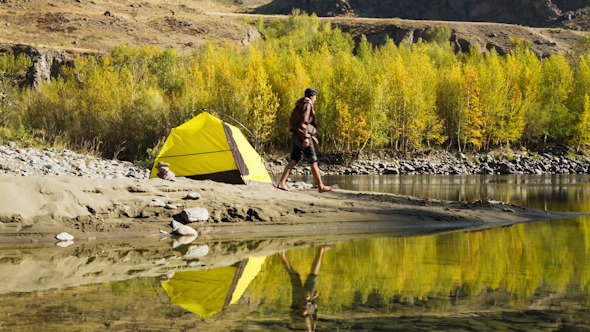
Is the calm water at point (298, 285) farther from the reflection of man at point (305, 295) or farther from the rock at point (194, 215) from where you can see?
the rock at point (194, 215)

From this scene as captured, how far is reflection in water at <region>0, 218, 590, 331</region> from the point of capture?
4828 millimetres

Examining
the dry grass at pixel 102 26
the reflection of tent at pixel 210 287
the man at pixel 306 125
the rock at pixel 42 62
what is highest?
the dry grass at pixel 102 26

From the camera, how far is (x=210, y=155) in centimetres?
1694

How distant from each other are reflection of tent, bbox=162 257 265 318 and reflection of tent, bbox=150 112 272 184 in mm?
9039

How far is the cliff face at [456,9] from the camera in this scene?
442ft

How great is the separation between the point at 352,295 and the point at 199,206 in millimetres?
6187

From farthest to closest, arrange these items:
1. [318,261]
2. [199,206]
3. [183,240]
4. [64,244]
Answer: [199,206] < [183,240] < [64,244] < [318,261]

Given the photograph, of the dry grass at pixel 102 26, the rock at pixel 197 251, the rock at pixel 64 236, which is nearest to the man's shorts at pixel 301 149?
the rock at pixel 197 251

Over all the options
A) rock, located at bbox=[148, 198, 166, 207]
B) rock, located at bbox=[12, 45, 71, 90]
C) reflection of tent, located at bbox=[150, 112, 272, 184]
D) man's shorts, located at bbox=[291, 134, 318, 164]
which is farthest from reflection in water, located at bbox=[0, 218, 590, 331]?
rock, located at bbox=[12, 45, 71, 90]

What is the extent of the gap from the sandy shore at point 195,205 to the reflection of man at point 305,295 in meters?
3.54

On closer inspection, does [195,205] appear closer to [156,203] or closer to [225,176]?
[156,203]

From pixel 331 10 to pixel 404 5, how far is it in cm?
1831

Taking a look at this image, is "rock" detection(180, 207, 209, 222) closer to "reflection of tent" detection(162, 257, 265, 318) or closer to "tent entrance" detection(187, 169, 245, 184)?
"reflection of tent" detection(162, 257, 265, 318)

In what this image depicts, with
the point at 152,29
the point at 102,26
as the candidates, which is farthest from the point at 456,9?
the point at 102,26
